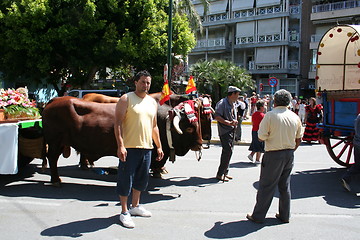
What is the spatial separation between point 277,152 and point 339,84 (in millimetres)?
4960

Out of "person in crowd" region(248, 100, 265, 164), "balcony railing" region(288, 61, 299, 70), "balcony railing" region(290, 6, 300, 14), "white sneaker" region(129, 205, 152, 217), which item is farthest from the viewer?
"balcony railing" region(288, 61, 299, 70)

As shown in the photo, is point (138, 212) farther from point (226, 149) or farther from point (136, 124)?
point (226, 149)

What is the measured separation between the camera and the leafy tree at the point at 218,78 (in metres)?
28.3

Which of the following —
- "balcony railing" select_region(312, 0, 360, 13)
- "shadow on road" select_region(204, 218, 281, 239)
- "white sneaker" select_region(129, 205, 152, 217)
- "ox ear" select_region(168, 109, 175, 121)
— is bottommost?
"shadow on road" select_region(204, 218, 281, 239)

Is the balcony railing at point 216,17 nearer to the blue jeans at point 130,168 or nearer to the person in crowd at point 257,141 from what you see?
the person in crowd at point 257,141

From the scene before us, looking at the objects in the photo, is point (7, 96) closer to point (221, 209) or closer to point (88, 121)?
point (88, 121)

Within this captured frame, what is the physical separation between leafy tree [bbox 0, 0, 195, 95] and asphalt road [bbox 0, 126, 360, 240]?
27.5ft

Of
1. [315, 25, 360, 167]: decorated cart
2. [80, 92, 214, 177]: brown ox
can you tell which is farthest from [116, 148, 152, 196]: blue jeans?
[315, 25, 360, 167]: decorated cart

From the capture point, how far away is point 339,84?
8.57 m

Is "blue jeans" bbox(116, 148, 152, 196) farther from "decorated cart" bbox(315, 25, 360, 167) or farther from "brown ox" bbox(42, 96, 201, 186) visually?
"decorated cart" bbox(315, 25, 360, 167)

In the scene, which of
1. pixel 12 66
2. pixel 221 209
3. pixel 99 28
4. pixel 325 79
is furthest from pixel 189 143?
pixel 12 66

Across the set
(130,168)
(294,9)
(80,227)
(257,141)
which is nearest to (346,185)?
(257,141)

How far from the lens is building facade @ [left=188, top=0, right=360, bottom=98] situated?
1355 inches

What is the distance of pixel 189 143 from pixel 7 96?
3.69 m
